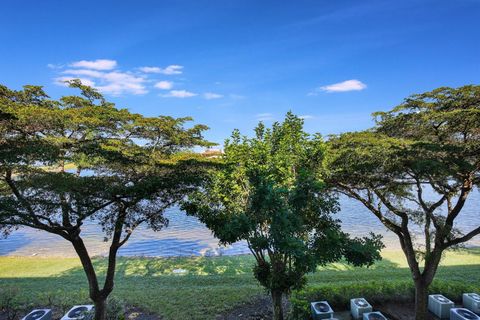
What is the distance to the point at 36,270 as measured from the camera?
15.1 meters

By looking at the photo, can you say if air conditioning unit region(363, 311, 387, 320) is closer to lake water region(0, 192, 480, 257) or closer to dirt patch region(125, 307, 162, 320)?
dirt patch region(125, 307, 162, 320)

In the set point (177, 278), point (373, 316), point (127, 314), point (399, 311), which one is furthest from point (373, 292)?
point (177, 278)

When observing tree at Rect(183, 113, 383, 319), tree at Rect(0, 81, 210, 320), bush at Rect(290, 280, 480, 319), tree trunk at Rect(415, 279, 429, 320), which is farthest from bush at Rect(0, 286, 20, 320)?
tree trunk at Rect(415, 279, 429, 320)

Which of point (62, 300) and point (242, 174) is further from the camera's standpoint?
point (62, 300)

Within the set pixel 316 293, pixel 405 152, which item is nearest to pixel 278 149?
pixel 405 152

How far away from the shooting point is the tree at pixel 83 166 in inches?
255

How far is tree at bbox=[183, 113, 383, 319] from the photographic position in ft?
17.8

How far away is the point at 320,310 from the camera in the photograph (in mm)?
7930

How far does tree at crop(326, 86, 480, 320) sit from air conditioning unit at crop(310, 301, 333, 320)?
2.39m

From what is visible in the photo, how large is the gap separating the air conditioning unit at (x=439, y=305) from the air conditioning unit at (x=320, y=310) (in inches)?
122

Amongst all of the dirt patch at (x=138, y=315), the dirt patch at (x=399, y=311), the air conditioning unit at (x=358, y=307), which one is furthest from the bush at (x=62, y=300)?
the dirt patch at (x=399, y=311)

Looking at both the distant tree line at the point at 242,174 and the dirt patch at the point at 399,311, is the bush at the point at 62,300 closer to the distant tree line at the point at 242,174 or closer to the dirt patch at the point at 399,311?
the distant tree line at the point at 242,174

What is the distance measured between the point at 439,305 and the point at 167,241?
17008 millimetres

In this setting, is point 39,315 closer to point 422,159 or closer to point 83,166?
point 83,166
